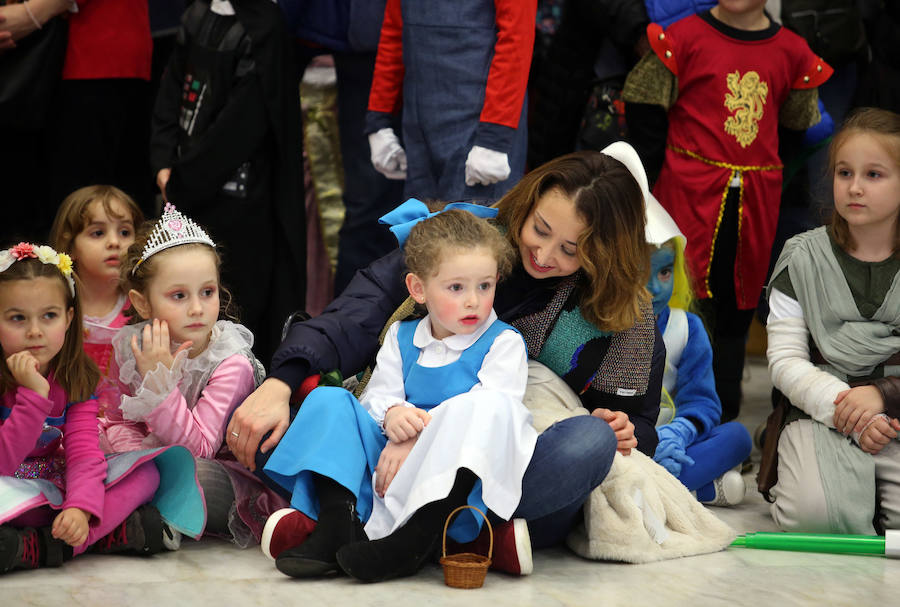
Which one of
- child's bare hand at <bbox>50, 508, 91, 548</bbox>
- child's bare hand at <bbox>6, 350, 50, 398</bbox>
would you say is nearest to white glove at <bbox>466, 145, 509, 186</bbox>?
child's bare hand at <bbox>6, 350, 50, 398</bbox>

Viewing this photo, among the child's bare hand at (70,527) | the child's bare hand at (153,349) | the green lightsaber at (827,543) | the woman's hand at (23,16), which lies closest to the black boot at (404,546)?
the child's bare hand at (70,527)

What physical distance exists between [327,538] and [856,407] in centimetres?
140

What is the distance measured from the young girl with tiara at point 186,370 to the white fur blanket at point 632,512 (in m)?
0.68

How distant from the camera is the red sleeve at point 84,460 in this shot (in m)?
2.34

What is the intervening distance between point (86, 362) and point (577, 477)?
114 centimetres

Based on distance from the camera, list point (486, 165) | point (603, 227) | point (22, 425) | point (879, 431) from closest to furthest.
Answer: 1. point (22, 425)
2. point (603, 227)
3. point (879, 431)
4. point (486, 165)

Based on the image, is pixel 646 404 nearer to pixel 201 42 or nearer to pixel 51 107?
pixel 201 42

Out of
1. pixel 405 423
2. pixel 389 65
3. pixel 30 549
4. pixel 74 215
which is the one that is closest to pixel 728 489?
pixel 405 423

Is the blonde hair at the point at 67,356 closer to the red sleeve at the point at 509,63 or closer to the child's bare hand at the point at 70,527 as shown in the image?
the child's bare hand at the point at 70,527

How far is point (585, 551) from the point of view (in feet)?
8.18

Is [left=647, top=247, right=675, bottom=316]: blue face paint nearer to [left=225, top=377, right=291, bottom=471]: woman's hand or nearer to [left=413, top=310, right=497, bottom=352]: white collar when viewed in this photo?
[left=413, top=310, right=497, bottom=352]: white collar

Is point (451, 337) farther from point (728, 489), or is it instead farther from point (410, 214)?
point (728, 489)

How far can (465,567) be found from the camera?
2209 mm

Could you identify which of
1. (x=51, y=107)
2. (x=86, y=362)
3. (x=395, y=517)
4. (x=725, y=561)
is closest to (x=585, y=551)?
(x=725, y=561)
